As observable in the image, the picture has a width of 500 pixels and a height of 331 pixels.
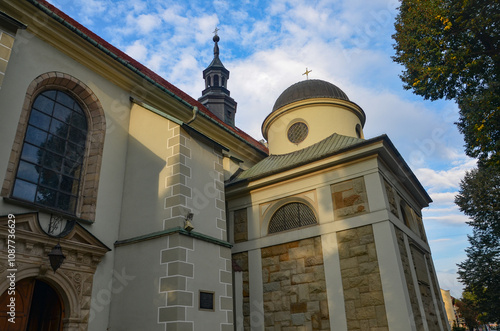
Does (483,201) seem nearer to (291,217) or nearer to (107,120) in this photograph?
(291,217)

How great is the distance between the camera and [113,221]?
26.5 ft

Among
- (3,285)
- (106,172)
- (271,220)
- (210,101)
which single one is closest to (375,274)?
(271,220)

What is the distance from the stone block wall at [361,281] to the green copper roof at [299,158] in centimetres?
227

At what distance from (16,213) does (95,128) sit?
290 cm

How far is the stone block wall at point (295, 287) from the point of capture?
8.73m

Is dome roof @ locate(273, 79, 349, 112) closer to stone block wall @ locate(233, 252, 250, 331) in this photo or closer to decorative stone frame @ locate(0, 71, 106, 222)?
stone block wall @ locate(233, 252, 250, 331)

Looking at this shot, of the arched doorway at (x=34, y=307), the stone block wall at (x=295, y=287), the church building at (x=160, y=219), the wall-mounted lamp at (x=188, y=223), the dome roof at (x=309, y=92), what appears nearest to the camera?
the arched doorway at (x=34, y=307)

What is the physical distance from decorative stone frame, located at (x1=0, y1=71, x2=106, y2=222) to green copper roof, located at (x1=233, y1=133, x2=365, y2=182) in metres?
4.38

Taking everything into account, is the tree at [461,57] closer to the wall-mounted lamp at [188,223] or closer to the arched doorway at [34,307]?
the wall-mounted lamp at [188,223]

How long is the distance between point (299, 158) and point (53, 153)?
6695 millimetres

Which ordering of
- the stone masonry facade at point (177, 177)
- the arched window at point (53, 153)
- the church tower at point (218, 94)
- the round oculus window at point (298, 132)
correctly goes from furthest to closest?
the church tower at point (218, 94), the round oculus window at point (298, 132), the stone masonry facade at point (177, 177), the arched window at point (53, 153)

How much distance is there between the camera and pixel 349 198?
9.20 m

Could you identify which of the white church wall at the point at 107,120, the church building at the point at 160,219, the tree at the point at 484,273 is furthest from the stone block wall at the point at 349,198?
the tree at the point at 484,273

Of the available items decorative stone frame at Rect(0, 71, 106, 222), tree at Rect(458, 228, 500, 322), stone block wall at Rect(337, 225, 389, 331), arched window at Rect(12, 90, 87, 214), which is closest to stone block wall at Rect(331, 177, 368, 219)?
stone block wall at Rect(337, 225, 389, 331)
